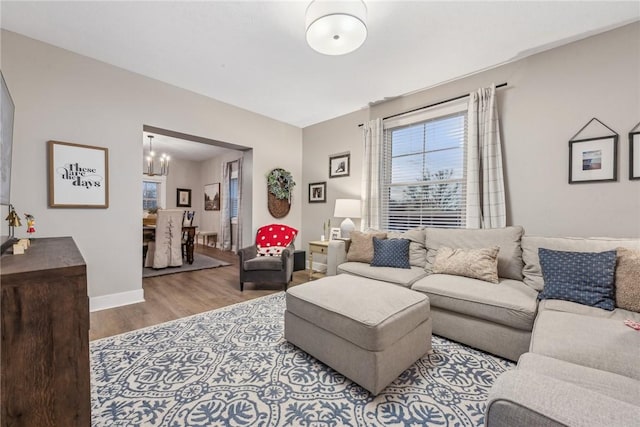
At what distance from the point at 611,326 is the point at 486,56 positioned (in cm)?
252

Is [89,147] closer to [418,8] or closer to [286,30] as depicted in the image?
[286,30]

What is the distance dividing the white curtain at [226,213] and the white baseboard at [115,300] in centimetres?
351

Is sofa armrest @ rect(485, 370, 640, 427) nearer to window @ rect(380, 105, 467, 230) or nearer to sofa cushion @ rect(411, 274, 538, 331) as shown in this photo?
sofa cushion @ rect(411, 274, 538, 331)

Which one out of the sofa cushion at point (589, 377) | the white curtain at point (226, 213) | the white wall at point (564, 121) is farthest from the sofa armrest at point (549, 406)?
the white curtain at point (226, 213)

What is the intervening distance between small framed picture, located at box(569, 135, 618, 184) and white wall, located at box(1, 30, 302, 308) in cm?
410

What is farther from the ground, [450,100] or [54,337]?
[450,100]

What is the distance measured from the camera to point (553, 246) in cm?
214

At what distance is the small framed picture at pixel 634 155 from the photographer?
2.11m

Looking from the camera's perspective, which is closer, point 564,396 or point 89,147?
point 564,396

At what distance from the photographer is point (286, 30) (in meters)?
2.24

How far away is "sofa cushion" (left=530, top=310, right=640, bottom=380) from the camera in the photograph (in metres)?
1.11

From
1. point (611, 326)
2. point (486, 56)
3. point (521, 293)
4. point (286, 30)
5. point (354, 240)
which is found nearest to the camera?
point (611, 326)

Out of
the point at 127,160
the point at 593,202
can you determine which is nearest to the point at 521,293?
the point at 593,202

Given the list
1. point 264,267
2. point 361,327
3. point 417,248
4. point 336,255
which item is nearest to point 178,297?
point 264,267
